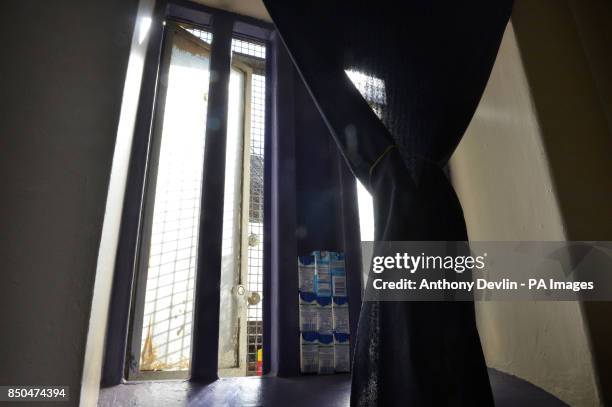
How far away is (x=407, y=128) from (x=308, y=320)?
703 millimetres

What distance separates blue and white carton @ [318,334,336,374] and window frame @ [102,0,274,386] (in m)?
0.31

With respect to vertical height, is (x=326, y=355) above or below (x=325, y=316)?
below

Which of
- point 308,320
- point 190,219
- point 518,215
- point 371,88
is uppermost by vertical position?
point 371,88

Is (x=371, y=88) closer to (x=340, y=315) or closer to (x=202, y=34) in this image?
(x=340, y=315)

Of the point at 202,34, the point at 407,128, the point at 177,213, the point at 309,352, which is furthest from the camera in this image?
the point at 202,34

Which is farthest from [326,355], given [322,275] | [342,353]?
[322,275]

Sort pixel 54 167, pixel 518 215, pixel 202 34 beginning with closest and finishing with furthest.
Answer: pixel 54 167
pixel 518 215
pixel 202 34

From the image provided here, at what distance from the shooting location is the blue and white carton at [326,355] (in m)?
1.20

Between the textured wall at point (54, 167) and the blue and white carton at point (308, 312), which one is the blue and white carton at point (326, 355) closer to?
the blue and white carton at point (308, 312)

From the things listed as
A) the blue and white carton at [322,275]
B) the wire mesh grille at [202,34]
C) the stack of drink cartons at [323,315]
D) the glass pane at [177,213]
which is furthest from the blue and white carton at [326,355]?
the wire mesh grille at [202,34]

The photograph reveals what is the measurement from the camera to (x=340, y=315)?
4.09 feet

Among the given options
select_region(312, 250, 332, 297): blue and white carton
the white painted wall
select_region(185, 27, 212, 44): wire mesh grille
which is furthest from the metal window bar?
the white painted wall

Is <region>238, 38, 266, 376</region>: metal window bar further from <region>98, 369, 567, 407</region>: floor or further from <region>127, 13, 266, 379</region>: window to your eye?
<region>98, 369, 567, 407</region>: floor

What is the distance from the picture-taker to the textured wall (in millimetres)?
617
